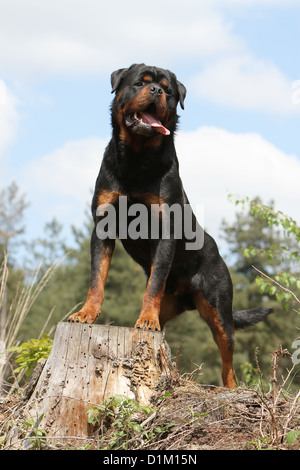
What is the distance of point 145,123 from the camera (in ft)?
13.9

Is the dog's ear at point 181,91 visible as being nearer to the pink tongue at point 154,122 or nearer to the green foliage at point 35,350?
the pink tongue at point 154,122

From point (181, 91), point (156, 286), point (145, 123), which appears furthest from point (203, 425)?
point (181, 91)

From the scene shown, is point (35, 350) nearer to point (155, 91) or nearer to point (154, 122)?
point (154, 122)

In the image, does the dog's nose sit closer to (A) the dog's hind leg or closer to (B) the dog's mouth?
(B) the dog's mouth

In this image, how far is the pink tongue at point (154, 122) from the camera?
167 inches

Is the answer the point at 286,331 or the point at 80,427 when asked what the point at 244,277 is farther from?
the point at 80,427

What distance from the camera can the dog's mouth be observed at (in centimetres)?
423

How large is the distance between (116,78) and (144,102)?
49 centimetres

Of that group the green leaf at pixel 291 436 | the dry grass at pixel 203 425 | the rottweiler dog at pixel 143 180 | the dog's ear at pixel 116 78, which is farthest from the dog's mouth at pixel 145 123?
the green leaf at pixel 291 436

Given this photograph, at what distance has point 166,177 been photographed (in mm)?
4363

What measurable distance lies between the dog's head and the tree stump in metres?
1.66
